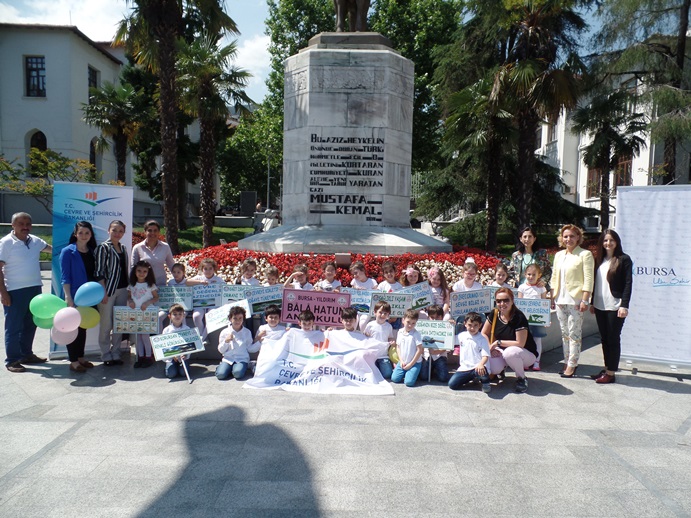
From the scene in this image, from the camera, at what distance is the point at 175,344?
6473 millimetres

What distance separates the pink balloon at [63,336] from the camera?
6.39 metres

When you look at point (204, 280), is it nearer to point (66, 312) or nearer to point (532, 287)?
point (66, 312)

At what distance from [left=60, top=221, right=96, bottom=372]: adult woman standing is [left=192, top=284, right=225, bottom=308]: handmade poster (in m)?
1.32

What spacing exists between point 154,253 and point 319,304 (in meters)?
2.47

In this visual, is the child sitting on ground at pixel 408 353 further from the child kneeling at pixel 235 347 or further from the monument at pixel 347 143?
the monument at pixel 347 143

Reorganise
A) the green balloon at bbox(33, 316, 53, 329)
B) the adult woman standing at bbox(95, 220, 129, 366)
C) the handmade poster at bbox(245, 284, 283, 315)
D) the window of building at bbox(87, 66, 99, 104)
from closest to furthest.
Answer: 1. the green balloon at bbox(33, 316, 53, 329)
2. the adult woman standing at bbox(95, 220, 129, 366)
3. the handmade poster at bbox(245, 284, 283, 315)
4. the window of building at bbox(87, 66, 99, 104)

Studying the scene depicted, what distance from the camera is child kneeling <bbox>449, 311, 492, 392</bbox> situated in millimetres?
6039

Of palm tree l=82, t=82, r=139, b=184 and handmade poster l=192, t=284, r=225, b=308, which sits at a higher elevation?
palm tree l=82, t=82, r=139, b=184

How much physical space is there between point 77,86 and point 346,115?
26.2 metres

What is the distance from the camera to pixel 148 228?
24.0 ft

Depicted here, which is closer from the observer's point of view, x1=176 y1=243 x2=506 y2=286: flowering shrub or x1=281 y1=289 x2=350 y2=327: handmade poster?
x1=281 y1=289 x2=350 y2=327: handmade poster

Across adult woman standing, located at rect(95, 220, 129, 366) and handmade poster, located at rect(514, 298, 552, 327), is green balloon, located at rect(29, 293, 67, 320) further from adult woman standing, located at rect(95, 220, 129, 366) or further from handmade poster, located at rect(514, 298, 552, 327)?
handmade poster, located at rect(514, 298, 552, 327)

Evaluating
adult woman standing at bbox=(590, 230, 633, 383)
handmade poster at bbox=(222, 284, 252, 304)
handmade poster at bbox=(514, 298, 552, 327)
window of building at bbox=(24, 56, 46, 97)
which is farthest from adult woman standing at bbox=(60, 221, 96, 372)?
window of building at bbox=(24, 56, 46, 97)

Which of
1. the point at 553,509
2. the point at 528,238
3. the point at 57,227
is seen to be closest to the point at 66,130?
the point at 57,227
